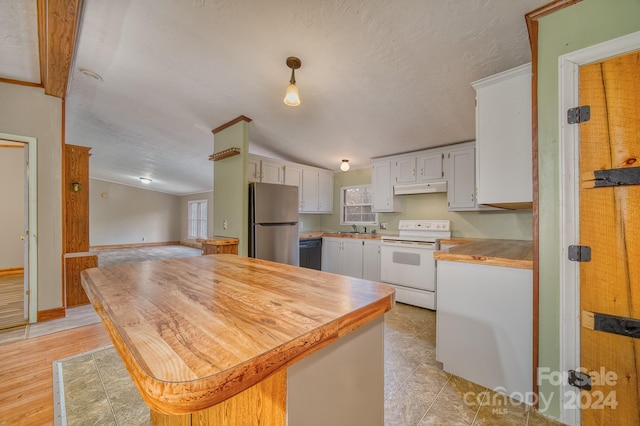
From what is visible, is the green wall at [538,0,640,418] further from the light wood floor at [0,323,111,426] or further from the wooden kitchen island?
the light wood floor at [0,323,111,426]

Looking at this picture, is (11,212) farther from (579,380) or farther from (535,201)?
(579,380)

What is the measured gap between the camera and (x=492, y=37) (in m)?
1.86

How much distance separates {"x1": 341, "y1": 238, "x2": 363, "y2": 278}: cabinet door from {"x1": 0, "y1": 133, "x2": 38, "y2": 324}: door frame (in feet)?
12.9

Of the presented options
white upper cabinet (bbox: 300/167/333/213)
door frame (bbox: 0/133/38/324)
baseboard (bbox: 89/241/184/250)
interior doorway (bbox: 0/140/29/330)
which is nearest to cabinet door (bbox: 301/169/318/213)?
white upper cabinet (bbox: 300/167/333/213)

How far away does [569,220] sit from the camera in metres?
1.42

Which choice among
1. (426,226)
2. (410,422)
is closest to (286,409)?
(410,422)

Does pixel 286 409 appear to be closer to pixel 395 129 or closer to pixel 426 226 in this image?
pixel 395 129

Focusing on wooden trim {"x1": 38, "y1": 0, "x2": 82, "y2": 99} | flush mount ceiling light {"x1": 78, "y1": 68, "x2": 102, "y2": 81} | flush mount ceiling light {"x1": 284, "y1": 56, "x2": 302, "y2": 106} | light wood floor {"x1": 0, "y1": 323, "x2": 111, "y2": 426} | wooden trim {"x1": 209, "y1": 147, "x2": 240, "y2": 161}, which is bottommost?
light wood floor {"x1": 0, "y1": 323, "x2": 111, "y2": 426}

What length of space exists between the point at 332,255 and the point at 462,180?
242 centimetres

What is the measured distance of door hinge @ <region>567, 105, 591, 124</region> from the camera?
4.53ft

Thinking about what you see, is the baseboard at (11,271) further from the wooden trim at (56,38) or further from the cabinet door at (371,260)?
the cabinet door at (371,260)

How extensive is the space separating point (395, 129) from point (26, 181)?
436 centimetres

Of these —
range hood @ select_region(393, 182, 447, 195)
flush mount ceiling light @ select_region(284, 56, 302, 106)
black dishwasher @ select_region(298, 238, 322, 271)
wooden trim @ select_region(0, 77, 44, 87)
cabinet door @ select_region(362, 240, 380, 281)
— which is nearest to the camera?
flush mount ceiling light @ select_region(284, 56, 302, 106)

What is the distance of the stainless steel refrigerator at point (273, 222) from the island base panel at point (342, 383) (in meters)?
2.53
